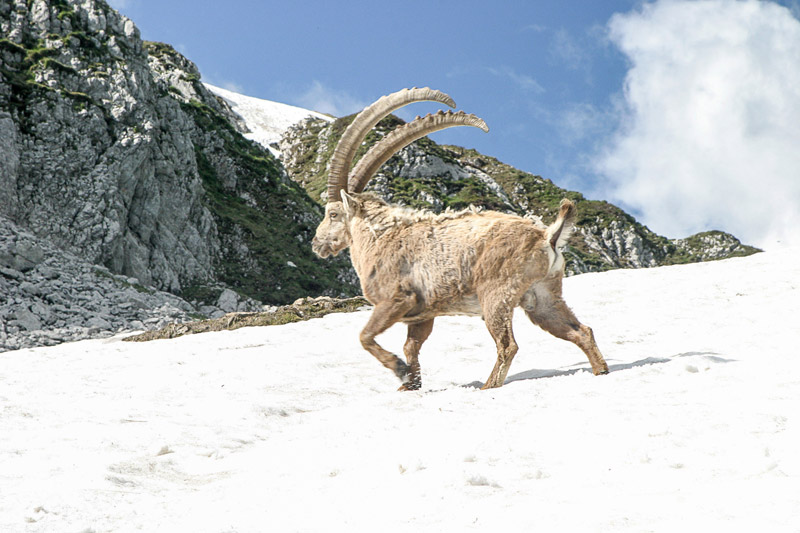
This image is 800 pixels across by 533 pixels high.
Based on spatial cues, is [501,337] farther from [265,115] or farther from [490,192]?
[265,115]

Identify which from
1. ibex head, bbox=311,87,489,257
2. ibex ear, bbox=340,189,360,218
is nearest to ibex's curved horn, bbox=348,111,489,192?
ibex head, bbox=311,87,489,257

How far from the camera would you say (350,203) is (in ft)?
33.4

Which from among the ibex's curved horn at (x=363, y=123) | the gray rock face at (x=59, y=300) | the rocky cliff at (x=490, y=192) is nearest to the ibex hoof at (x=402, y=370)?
the ibex's curved horn at (x=363, y=123)

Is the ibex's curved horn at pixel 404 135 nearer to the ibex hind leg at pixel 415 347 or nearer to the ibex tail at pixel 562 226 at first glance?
the ibex tail at pixel 562 226

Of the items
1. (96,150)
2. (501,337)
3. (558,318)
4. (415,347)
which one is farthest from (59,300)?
(558,318)

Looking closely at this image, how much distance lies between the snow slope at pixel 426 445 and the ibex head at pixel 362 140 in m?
2.75

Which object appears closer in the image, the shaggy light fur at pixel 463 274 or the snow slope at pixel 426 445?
the snow slope at pixel 426 445

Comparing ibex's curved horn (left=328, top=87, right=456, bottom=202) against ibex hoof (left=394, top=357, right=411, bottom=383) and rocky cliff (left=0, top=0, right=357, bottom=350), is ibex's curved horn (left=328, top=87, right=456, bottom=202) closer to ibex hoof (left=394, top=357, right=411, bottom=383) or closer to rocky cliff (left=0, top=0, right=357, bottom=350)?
ibex hoof (left=394, top=357, right=411, bottom=383)

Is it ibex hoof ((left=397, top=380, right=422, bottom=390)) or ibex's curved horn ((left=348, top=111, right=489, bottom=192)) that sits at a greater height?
ibex's curved horn ((left=348, top=111, right=489, bottom=192))

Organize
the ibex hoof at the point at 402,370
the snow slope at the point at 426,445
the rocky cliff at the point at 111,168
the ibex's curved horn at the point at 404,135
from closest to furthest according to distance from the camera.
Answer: the snow slope at the point at 426,445 → the ibex hoof at the point at 402,370 → the ibex's curved horn at the point at 404,135 → the rocky cliff at the point at 111,168

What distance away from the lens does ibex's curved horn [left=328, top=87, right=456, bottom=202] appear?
9531 mm

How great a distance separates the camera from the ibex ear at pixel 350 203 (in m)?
10.1

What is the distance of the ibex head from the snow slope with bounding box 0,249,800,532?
2.75m

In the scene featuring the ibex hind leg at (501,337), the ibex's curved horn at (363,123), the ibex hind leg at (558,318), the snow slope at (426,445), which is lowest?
the snow slope at (426,445)
